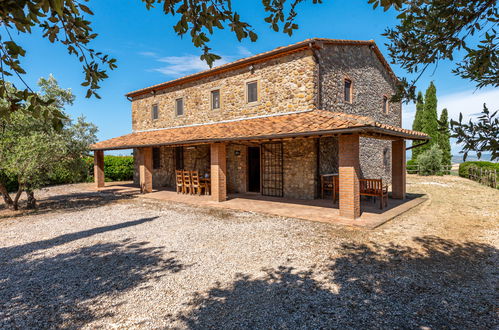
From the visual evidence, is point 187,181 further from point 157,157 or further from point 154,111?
A: point 154,111

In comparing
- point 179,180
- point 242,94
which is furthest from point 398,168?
point 179,180

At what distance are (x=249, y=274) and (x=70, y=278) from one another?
2872 mm

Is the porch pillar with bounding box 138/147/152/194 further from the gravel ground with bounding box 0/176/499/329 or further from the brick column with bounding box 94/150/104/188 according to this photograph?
the gravel ground with bounding box 0/176/499/329

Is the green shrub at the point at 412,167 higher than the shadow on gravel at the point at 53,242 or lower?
higher

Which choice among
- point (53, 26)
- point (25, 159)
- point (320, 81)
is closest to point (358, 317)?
point (53, 26)

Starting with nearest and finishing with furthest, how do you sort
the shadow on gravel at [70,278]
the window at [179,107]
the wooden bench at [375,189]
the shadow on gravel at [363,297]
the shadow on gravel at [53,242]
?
the shadow on gravel at [363,297] < the shadow on gravel at [70,278] < the shadow on gravel at [53,242] < the wooden bench at [375,189] < the window at [179,107]

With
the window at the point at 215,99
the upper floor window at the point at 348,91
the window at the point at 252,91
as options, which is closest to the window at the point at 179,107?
the window at the point at 215,99

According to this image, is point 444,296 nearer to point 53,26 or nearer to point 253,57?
point 53,26

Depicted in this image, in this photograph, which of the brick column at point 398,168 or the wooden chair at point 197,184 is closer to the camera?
the brick column at point 398,168

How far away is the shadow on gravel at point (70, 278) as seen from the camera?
320 cm

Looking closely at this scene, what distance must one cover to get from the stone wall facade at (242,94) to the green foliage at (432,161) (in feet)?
59.0

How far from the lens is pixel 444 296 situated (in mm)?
3479

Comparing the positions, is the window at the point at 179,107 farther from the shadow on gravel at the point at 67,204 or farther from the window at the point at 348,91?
the window at the point at 348,91

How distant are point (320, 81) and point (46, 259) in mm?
10082
